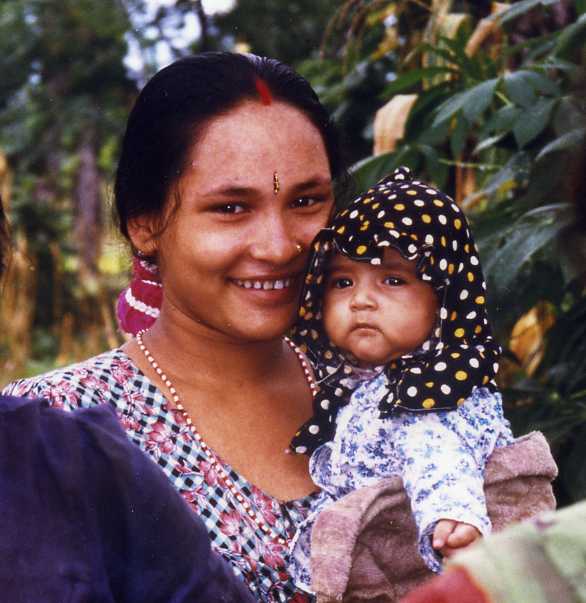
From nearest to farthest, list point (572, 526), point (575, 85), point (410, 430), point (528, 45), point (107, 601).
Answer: point (572, 526)
point (107, 601)
point (575, 85)
point (410, 430)
point (528, 45)

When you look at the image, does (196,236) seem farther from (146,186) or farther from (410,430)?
(410,430)

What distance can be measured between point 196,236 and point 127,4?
4.87 meters

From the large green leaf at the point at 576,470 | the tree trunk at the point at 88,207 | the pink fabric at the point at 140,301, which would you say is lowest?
the tree trunk at the point at 88,207

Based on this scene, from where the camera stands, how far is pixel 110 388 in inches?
79.3

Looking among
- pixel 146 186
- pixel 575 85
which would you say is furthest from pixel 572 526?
pixel 146 186

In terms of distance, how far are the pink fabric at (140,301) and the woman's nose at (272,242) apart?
396mm

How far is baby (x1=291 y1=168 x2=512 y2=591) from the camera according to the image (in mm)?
1847

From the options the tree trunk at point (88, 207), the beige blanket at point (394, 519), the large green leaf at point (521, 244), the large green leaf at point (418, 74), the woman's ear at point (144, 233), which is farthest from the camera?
the tree trunk at point (88, 207)

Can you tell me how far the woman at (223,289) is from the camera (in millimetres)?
1977

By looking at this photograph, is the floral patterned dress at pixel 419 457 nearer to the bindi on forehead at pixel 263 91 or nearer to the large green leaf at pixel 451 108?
the bindi on forehead at pixel 263 91

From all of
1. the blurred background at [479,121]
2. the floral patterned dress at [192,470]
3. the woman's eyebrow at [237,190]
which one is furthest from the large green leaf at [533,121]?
the floral patterned dress at [192,470]

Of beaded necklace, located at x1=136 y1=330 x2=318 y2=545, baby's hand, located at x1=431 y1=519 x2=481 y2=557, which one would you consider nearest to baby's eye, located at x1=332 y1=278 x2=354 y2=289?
beaded necklace, located at x1=136 y1=330 x2=318 y2=545

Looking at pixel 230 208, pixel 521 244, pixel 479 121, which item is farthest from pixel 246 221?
pixel 479 121

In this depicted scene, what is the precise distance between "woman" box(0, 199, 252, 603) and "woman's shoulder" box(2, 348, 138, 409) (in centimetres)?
69
